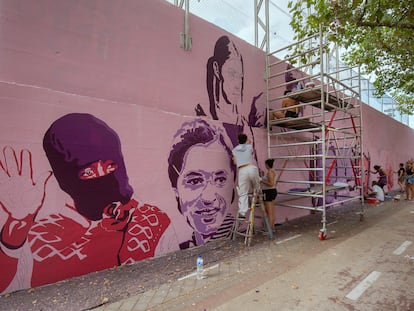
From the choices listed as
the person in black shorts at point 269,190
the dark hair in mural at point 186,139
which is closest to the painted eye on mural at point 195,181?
the dark hair in mural at point 186,139

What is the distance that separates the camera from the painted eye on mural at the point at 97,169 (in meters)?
3.08

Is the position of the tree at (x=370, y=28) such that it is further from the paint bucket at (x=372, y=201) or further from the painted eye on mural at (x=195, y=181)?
the paint bucket at (x=372, y=201)

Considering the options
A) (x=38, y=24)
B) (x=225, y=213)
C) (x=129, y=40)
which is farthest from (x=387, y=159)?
(x=38, y=24)

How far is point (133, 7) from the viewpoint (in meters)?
3.65

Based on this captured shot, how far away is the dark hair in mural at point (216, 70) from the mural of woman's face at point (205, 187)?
2.72 feet

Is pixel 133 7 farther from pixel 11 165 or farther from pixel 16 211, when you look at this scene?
pixel 16 211

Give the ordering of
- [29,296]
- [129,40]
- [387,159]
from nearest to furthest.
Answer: [29,296], [129,40], [387,159]

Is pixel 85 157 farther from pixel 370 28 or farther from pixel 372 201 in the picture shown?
pixel 372 201

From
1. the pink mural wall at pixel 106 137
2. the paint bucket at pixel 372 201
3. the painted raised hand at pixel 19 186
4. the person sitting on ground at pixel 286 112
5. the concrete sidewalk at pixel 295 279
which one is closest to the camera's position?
the concrete sidewalk at pixel 295 279

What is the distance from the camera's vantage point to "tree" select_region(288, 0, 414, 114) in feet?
12.1

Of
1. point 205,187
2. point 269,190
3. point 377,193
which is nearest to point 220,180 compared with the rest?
point 205,187

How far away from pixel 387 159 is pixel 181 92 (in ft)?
43.8

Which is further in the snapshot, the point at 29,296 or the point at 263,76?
the point at 263,76

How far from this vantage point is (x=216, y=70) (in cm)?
477
